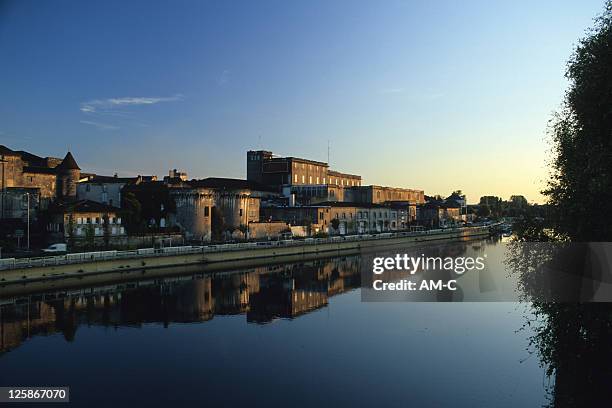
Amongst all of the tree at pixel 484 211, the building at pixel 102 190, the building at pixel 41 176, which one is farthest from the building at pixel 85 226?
the tree at pixel 484 211

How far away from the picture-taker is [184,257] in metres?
44.9

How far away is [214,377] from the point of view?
17.8 m

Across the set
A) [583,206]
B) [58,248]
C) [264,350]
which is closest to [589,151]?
[583,206]

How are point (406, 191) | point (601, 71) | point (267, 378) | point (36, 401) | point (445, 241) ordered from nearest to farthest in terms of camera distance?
point (601, 71), point (36, 401), point (267, 378), point (445, 241), point (406, 191)

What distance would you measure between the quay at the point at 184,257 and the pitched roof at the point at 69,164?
1994cm

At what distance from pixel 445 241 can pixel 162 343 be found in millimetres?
74473

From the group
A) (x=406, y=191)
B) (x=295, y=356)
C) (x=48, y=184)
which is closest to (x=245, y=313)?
(x=295, y=356)

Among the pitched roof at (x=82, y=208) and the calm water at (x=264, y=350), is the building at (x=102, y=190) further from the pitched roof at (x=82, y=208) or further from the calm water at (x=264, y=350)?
the calm water at (x=264, y=350)

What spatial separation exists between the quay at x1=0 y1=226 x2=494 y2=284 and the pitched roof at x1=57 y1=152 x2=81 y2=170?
19941 mm

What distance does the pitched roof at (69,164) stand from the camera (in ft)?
185

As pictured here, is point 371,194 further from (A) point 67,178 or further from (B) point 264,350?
(B) point 264,350

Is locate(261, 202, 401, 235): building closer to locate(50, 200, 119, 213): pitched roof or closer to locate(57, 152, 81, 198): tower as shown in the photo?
locate(57, 152, 81, 198): tower

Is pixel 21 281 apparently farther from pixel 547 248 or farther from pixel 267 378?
pixel 547 248

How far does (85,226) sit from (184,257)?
30.3 ft
